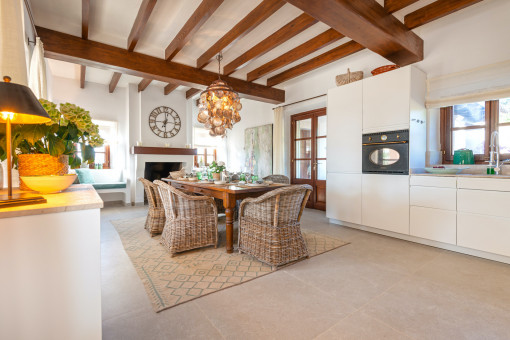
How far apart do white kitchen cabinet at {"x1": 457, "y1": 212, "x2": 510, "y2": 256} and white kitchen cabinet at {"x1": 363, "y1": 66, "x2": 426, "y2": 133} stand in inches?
49.4

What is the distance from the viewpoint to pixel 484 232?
8.21 ft

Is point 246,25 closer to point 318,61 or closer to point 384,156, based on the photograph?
point 318,61

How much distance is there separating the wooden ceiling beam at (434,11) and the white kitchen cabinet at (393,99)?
55 centimetres

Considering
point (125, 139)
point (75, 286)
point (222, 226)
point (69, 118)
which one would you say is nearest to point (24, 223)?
point (75, 286)

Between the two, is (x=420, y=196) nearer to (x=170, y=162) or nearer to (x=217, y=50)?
(x=217, y=50)

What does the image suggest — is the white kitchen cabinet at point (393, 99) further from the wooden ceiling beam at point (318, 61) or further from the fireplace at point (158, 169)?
the fireplace at point (158, 169)

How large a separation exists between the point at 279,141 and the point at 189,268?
3905mm

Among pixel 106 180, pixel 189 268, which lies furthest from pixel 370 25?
pixel 106 180

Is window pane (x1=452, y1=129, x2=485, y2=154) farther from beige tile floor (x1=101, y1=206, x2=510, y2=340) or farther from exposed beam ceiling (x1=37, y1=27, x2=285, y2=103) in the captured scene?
exposed beam ceiling (x1=37, y1=27, x2=285, y2=103)


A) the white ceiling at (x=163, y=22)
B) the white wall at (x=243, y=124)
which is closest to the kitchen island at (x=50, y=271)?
the white ceiling at (x=163, y=22)

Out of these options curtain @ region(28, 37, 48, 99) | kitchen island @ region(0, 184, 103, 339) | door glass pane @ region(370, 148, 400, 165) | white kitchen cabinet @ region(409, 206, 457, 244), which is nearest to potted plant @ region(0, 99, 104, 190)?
kitchen island @ region(0, 184, 103, 339)

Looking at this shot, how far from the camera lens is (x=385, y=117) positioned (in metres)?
3.27

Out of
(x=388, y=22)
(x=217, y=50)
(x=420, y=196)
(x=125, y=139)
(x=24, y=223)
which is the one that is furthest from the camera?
(x=125, y=139)

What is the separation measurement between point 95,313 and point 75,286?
0.51 ft
